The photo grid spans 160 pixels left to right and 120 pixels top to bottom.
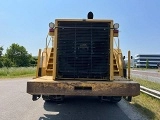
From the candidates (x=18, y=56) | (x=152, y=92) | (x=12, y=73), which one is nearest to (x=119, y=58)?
(x=152, y=92)

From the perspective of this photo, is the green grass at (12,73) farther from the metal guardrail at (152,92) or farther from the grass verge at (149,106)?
the grass verge at (149,106)

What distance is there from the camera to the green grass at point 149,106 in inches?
288

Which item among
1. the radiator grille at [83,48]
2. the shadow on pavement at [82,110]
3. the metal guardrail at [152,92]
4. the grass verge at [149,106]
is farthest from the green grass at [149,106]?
the radiator grille at [83,48]

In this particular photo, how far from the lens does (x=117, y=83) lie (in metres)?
5.96

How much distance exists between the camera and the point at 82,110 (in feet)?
26.2

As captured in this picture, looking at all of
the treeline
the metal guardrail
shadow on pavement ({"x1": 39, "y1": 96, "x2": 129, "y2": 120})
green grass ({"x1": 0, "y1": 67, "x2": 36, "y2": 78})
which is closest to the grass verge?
the metal guardrail

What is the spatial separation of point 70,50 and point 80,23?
2.41ft

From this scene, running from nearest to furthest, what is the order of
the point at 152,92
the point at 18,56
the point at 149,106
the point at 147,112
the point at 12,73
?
the point at 147,112 → the point at 149,106 → the point at 152,92 → the point at 12,73 → the point at 18,56

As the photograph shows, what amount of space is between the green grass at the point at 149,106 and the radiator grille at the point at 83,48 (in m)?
1.98

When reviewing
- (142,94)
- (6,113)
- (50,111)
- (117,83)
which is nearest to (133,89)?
(117,83)

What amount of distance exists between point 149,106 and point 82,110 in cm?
235

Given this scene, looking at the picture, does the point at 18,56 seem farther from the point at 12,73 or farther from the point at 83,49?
the point at 83,49

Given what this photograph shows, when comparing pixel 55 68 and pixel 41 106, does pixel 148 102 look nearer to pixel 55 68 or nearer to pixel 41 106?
pixel 41 106

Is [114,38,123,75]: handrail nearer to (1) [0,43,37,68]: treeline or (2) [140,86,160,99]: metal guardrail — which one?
(2) [140,86,160,99]: metal guardrail
